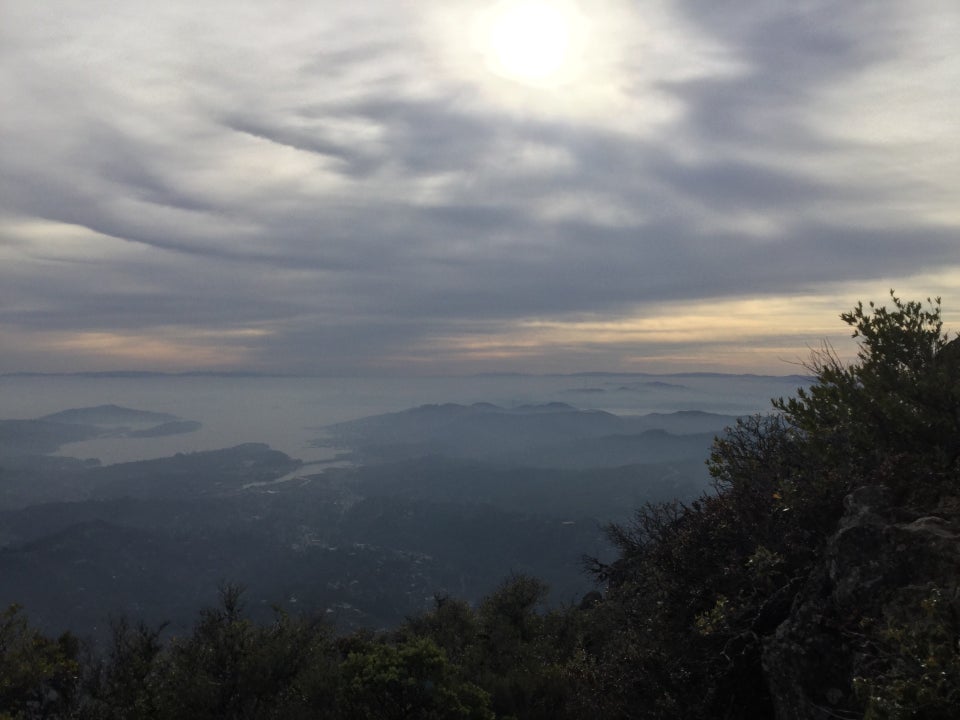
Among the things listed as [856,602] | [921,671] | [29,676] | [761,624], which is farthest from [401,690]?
[29,676]

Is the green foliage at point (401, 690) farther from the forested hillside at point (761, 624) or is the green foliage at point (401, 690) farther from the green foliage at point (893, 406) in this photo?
the green foliage at point (893, 406)

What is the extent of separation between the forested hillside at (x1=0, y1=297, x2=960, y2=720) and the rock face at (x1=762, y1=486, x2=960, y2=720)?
0.03m

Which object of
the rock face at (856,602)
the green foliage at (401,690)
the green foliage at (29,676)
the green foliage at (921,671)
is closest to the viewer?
the green foliage at (921,671)

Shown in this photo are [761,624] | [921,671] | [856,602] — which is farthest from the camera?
[761,624]

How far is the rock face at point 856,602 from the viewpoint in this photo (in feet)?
25.3

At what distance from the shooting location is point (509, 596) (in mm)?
35469

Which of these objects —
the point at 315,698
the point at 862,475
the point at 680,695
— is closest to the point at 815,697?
the point at 680,695

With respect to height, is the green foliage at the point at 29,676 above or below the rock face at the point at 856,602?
below

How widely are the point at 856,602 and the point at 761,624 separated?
8.42ft

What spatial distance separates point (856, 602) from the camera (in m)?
8.49

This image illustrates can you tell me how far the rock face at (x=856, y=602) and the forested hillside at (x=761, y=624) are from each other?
0.03m

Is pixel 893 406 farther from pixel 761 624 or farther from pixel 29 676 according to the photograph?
pixel 29 676

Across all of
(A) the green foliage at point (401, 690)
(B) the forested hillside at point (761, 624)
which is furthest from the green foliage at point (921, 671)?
(A) the green foliage at point (401, 690)

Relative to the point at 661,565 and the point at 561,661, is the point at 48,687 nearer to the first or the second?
the point at 561,661
